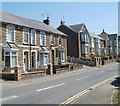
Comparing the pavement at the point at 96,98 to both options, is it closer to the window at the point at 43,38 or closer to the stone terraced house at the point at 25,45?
the stone terraced house at the point at 25,45

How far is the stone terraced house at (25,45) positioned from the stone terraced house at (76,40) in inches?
448

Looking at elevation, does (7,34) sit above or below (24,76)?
above

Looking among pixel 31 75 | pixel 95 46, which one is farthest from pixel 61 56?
pixel 95 46

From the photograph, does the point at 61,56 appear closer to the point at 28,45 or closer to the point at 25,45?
the point at 28,45

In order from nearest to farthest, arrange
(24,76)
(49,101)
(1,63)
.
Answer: (49,101), (24,76), (1,63)

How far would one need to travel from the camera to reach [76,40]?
43062mm

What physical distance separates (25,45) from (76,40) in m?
21.8

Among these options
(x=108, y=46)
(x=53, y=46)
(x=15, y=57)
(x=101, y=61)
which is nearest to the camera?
(x=15, y=57)

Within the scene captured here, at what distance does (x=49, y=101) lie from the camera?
345 inches

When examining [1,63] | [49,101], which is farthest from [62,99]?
[1,63]

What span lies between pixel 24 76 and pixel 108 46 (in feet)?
198

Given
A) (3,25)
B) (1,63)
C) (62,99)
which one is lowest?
(62,99)

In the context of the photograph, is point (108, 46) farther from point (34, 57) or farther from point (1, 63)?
point (1, 63)

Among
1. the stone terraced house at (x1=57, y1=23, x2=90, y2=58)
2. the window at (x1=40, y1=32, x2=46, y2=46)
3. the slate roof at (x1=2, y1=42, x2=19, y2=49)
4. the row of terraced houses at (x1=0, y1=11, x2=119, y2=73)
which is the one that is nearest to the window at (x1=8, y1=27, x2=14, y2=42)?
the row of terraced houses at (x1=0, y1=11, x2=119, y2=73)
